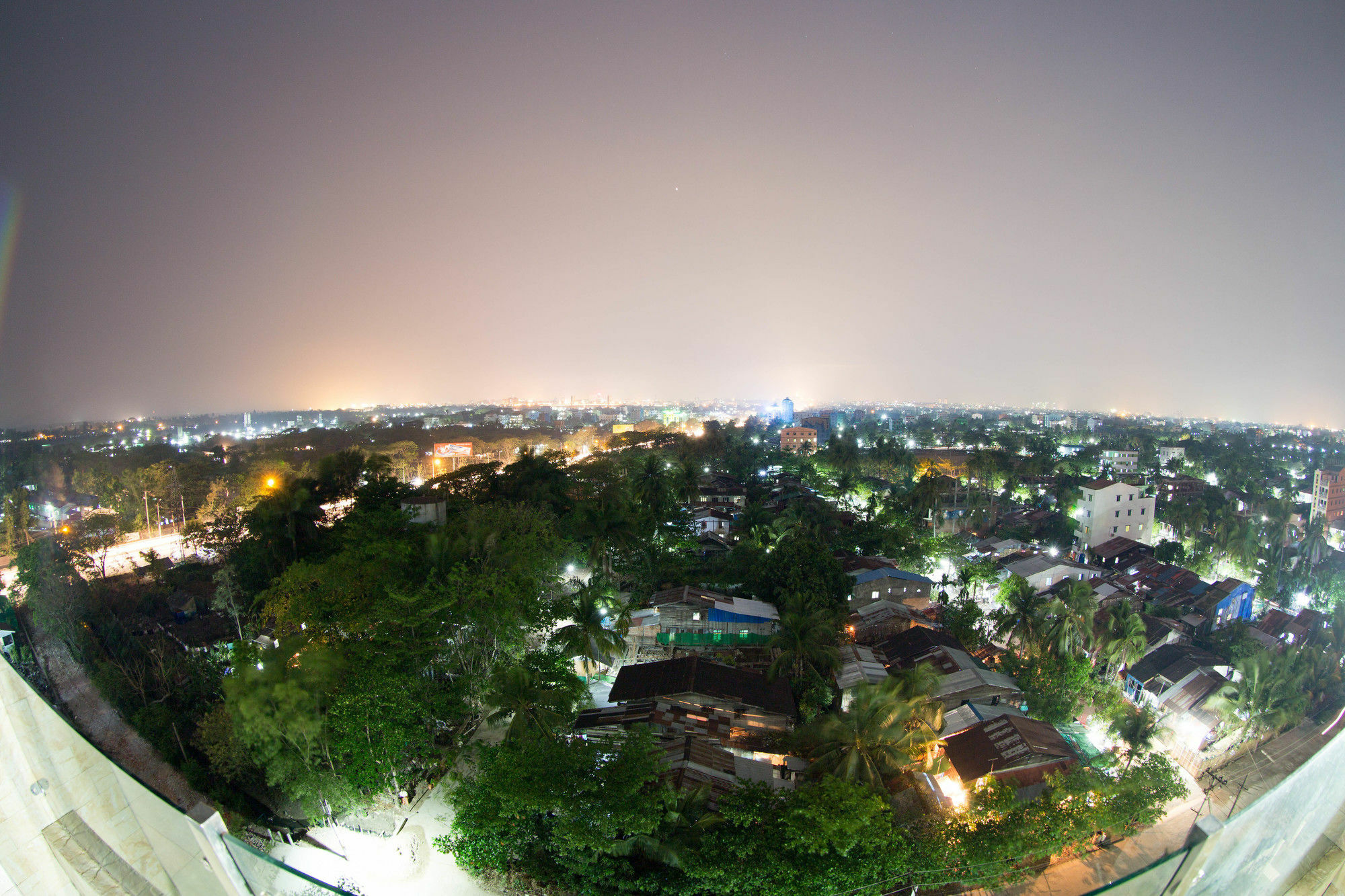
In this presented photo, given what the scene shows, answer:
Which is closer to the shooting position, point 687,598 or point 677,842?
point 677,842

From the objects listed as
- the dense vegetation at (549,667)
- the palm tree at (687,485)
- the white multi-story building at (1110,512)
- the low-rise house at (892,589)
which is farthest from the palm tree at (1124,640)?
the palm tree at (687,485)

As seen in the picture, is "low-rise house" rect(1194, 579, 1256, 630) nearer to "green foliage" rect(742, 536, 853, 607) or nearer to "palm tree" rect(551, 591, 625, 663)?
"green foliage" rect(742, 536, 853, 607)

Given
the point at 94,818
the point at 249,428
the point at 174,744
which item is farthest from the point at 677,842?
the point at 249,428

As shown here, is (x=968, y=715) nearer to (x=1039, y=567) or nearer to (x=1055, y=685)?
(x=1055, y=685)

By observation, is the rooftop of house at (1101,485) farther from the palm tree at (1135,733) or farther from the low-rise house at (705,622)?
the low-rise house at (705,622)

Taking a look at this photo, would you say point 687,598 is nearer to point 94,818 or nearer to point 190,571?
point 94,818

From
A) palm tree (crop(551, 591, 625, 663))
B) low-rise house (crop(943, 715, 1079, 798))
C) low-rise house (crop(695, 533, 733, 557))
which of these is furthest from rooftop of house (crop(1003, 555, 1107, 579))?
palm tree (crop(551, 591, 625, 663))

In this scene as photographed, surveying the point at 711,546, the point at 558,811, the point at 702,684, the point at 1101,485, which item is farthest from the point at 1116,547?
the point at 558,811
